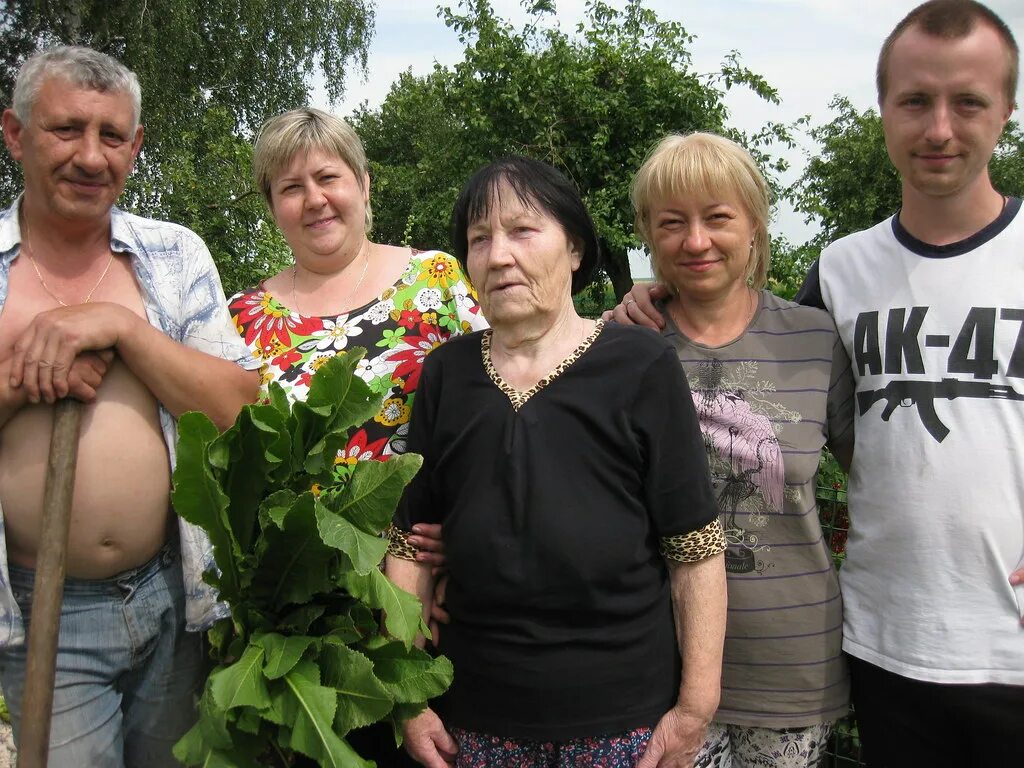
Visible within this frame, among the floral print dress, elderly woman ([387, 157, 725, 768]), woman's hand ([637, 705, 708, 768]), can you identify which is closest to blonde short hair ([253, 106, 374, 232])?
the floral print dress

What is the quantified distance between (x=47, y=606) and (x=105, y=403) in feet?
1.61

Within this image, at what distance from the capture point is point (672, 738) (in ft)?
6.16

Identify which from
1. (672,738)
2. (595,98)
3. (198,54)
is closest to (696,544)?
(672,738)

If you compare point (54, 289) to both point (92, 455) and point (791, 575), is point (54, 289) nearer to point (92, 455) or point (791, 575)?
point (92, 455)

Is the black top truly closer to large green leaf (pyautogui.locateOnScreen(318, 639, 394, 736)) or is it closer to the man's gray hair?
large green leaf (pyautogui.locateOnScreen(318, 639, 394, 736))

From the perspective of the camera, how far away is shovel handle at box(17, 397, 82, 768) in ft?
6.06

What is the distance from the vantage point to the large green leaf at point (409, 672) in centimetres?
181

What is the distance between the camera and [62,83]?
2.06 meters

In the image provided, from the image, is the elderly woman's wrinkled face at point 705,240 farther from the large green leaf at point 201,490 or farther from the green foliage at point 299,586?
the large green leaf at point 201,490

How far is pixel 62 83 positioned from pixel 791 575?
7.00 ft

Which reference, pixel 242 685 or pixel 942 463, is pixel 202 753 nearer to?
pixel 242 685

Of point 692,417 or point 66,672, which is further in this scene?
point 66,672

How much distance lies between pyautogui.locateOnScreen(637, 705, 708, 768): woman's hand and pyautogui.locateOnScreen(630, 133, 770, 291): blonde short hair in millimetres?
1129

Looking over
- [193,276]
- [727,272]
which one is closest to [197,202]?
[193,276]
